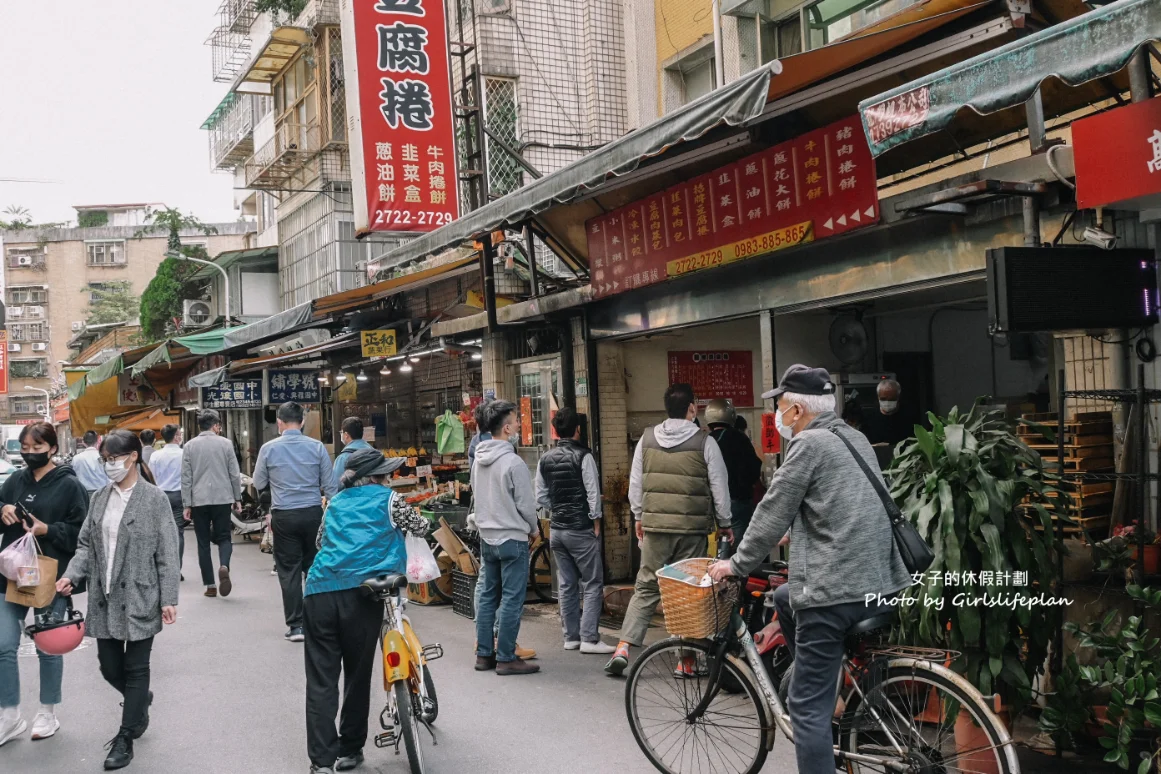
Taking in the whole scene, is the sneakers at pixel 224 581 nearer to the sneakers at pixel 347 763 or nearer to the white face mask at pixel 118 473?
the white face mask at pixel 118 473

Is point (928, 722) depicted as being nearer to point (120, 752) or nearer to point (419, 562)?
point (419, 562)

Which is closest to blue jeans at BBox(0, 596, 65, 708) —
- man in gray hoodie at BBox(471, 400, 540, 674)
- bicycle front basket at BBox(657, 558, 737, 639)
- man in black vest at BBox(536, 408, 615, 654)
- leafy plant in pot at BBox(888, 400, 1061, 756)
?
man in gray hoodie at BBox(471, 400, 540, 674)

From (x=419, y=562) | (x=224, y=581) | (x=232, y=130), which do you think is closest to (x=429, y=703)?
(x=419, y=562)

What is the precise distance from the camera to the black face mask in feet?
20.6

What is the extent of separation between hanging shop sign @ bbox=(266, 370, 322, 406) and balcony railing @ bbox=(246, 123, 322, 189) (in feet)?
19.4

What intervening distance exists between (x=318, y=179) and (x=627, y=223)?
15.9m

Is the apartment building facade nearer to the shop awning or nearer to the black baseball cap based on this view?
the shop awning

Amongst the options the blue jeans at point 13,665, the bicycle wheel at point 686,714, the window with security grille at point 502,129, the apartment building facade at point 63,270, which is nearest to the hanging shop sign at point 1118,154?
the bicycle wheel at point 686,714

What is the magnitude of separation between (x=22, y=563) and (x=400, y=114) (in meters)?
7.91

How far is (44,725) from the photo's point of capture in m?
6.32

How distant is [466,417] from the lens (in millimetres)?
13766

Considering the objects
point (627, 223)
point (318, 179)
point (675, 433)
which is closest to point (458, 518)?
point (627, 223)

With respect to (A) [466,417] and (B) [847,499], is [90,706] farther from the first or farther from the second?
(A) [466,417]

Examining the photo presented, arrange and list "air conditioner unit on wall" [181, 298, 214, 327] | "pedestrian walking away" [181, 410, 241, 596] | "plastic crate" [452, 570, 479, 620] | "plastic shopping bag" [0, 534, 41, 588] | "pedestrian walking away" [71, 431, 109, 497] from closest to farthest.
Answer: "plastic shopping bag" [0, 534, 41, 588] → "plastic crate" [452, 570, 479, 620] → "pedestrian walking away" [181, 410, 241, 596] → "pedestrian walking away" [71, 431, 109, 497] → "air conditioner unit on wall" [181, 298, 214, 327]
